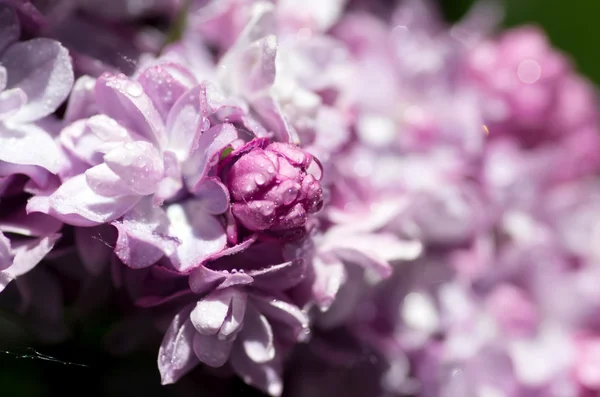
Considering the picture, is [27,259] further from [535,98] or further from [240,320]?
[535,98]

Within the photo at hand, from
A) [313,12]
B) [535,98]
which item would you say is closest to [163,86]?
[313,12]

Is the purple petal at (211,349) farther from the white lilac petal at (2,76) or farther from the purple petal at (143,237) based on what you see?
the white lilac petal at (2,76)

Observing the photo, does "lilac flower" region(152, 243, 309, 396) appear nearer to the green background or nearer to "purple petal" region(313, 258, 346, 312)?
"purple petal" region(313, 258, 346, 312)

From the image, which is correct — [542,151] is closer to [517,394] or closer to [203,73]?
[517,394]

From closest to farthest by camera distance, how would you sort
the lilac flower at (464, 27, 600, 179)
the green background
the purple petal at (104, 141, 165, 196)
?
the purple petal at (104, 141, 165, 196), the lilac flower at (464, 27, 600, 179), the green background

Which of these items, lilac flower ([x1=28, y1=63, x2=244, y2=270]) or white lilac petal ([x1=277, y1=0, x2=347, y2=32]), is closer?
lilac flower ([x1=28, y1=63, x2=244, y2=270])

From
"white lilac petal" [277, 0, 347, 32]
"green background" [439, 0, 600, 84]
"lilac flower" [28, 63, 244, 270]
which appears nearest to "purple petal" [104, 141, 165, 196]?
"lilac flower" [28, 63, 244, 270]
